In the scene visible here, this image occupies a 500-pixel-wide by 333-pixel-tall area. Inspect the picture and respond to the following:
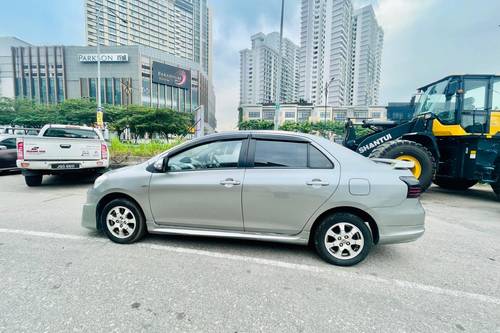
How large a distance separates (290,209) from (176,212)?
4.92 ft

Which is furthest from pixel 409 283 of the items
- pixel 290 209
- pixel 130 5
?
pixel 130 5

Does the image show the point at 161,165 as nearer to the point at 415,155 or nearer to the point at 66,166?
the point at 66,166

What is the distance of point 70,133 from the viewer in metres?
7.33

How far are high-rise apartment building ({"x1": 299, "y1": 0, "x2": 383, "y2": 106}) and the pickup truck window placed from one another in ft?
336

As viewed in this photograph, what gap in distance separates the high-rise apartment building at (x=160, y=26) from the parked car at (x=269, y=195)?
227 ft

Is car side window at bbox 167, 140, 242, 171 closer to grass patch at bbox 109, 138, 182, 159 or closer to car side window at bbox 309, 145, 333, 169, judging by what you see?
car side window at bbox 309, 145, 333, 169

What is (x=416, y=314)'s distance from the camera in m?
2.01

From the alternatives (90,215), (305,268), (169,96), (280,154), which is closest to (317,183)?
(280,154)

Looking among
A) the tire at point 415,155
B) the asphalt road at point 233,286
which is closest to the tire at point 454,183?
the tire at point 415,155

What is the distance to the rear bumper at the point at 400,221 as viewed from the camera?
270cm

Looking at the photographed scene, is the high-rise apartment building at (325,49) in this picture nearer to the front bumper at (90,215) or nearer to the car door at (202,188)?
the car door at (202,188)

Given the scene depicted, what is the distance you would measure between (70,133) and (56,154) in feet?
4.81

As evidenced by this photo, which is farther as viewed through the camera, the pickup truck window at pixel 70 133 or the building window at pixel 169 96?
the building window at pixel 169 96

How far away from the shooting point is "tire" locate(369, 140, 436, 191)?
5980 mm
